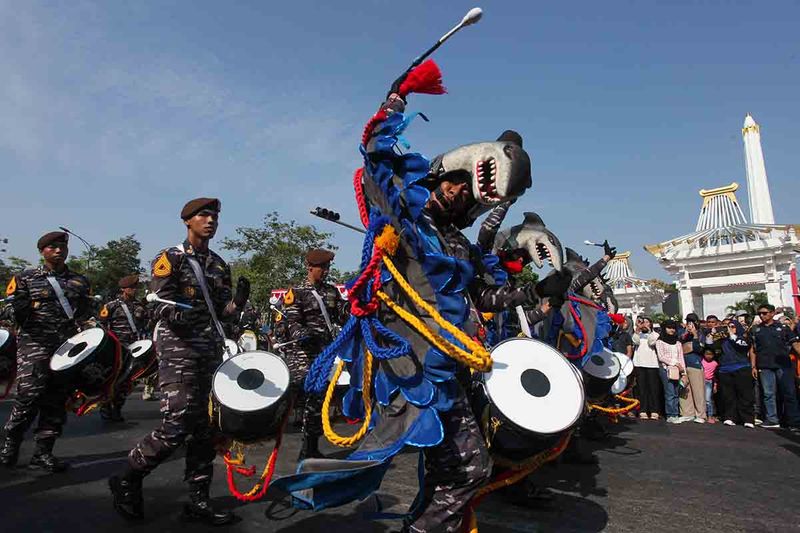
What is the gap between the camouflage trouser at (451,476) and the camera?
6.78ft

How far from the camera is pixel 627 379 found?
7301 millimetres

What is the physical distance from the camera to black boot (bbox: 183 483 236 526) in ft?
10.7

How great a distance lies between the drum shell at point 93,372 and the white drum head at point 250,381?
217 centimetres

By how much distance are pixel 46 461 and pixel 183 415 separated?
2.44 meters

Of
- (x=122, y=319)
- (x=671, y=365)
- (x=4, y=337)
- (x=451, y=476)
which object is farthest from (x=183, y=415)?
(x=671, y=365)

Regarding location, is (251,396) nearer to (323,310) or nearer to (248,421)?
(248,421)

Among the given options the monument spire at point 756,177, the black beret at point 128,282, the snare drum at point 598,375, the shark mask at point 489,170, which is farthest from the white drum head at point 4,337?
the monument spire at point 756,177

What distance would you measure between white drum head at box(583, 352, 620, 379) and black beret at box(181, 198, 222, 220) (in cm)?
409

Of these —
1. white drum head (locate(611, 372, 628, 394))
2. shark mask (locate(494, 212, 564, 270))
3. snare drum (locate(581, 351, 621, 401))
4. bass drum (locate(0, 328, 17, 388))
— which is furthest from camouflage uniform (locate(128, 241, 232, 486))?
white drum head (locate(611, 372, 628, 394))

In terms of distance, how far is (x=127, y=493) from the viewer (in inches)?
126

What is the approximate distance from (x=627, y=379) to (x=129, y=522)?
6532 mm

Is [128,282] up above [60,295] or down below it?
above

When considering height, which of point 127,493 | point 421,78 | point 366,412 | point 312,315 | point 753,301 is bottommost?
point 127,493

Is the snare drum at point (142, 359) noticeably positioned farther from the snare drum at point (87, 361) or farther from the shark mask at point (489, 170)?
the shark mask at point (489, 170)
